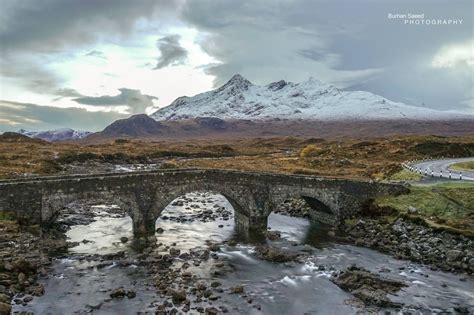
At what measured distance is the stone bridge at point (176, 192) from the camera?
30203mm

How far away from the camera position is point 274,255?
30766 mm

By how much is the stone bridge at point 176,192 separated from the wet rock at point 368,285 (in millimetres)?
12146

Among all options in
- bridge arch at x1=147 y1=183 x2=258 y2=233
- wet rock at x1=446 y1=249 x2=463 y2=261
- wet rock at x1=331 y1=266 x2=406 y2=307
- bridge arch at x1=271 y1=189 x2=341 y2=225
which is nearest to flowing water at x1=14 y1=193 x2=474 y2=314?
wet rock at x1=331 y1=266 x2=406 y2=307

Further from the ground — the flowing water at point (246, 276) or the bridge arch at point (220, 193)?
the bridge arch at point (220, 193)

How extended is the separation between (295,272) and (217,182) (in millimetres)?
11781

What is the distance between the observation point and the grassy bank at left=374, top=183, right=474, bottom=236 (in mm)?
34000

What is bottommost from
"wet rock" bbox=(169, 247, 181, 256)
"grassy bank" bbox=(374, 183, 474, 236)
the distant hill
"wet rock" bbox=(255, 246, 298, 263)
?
"wet rock" bbox=(255, 246, 298, 263)

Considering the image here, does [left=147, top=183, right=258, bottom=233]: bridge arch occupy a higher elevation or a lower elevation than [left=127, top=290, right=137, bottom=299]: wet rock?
higher

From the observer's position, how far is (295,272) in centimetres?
2834

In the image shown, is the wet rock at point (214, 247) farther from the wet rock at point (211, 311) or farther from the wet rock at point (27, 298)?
the wet rock at point (27, 298)

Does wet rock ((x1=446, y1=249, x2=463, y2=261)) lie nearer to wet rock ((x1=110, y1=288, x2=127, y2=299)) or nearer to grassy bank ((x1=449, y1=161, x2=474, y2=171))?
wet rock ((x1=110, y1=288, x2=127, y2=299))

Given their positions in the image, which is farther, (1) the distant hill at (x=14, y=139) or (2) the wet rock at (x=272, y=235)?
(1) the distant hill at (x=14, y=139)

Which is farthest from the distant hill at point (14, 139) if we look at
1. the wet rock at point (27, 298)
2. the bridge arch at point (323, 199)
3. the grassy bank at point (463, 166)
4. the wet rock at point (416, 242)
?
the wet rock at point (416, 242)

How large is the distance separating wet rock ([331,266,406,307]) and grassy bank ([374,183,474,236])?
32.1 feet
